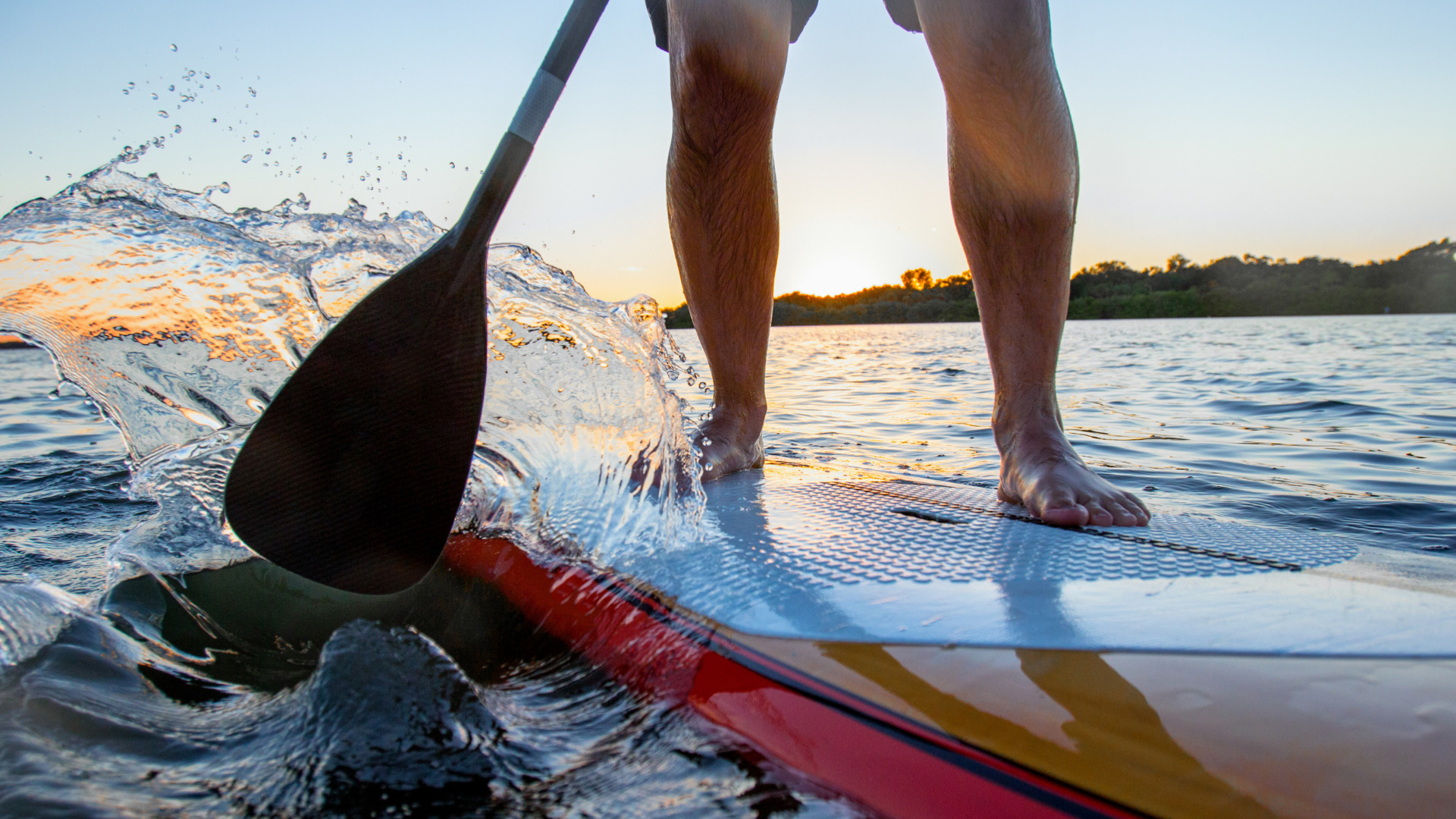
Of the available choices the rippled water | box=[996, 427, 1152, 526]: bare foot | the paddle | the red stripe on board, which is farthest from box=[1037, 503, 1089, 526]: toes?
the paddle

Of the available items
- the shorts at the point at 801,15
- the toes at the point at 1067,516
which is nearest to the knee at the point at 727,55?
the shorts at the point at 801,15

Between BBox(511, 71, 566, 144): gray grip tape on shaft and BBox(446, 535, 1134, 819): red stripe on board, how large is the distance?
678mm

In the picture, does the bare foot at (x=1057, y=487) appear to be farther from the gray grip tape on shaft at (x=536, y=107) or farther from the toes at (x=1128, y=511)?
the gray grip tape on shaft at (x=536, y=107)

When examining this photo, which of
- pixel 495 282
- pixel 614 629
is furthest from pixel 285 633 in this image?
pixel 495 282

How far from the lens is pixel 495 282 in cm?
154

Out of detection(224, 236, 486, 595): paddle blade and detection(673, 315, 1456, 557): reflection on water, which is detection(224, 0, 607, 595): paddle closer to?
detection(224, 236, 486, 595): paddle blade

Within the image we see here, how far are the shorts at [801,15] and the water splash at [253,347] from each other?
0.78m

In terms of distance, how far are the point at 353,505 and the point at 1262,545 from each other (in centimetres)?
127

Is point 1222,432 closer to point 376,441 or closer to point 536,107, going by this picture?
point 536,107

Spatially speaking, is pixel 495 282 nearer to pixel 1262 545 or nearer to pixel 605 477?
pixel 605 477

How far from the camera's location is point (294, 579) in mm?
1249

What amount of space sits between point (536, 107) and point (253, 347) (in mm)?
753

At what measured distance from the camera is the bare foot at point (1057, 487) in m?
1.36

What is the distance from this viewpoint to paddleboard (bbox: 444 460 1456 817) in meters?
0.58
